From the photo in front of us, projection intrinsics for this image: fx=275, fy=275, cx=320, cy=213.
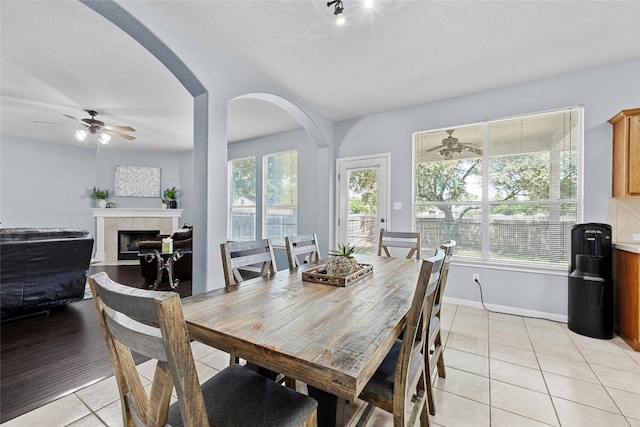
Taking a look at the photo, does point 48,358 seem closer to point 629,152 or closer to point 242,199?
point 242,199

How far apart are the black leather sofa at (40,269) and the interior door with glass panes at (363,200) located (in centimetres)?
344

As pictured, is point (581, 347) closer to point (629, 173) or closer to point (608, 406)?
point (608, 406)

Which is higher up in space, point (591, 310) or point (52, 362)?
point (591, 310)

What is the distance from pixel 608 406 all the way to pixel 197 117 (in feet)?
11.8

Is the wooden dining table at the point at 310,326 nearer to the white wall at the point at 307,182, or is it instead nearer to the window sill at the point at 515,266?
the window sill at the point at 515,266

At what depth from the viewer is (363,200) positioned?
170 inches

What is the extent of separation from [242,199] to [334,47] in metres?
4.16

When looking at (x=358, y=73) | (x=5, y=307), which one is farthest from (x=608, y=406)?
(x=5, y=307)

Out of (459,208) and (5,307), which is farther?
(459,208)

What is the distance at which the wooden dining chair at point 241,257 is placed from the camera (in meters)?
1.70

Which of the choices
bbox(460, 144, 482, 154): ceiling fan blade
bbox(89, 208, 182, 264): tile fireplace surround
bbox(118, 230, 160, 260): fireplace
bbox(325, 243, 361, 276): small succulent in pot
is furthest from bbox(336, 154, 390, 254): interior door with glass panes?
bbox(118, 230, 160, 260): fireplace

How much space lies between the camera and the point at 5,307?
2.79m

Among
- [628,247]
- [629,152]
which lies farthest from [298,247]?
[629,152]

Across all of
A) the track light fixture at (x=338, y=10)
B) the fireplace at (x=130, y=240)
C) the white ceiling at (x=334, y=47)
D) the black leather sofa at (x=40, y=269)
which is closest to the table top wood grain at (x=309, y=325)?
the track light fixture at (x=338, y=10)
